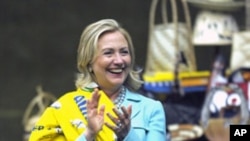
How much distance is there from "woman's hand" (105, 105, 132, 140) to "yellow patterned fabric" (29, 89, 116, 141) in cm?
9

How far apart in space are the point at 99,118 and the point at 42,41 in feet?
12.8

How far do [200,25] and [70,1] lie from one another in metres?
1.42

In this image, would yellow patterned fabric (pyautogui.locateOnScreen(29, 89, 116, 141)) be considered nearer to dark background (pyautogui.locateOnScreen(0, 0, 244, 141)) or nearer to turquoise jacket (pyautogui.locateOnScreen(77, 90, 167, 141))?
turquoise jacket (pyautogui.locateOnScreen(77, 90, 167, 141))

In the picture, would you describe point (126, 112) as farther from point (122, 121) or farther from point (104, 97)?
point (104, 97)

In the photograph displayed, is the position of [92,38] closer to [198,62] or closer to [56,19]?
[198,62]

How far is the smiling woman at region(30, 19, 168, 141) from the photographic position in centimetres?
370

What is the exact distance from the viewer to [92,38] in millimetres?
3781

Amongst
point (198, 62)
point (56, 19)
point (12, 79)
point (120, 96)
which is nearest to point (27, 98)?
point (12, 79)

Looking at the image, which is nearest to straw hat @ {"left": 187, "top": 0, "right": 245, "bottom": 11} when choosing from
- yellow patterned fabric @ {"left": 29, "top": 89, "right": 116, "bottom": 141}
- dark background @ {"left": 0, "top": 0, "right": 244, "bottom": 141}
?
dark background @ {"left": 0, "top": 0, "right": 244, "bottom": 141}

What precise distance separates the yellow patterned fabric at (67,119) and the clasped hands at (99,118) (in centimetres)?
10

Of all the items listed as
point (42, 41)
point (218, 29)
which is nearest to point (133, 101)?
point (218, 29)

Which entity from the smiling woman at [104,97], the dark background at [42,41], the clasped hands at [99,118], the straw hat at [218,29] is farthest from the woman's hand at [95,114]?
the dark background at [42,41]

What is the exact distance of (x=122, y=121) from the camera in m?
3.53

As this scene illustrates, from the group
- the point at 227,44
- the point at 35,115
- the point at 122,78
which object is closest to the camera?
the point at 122,78
